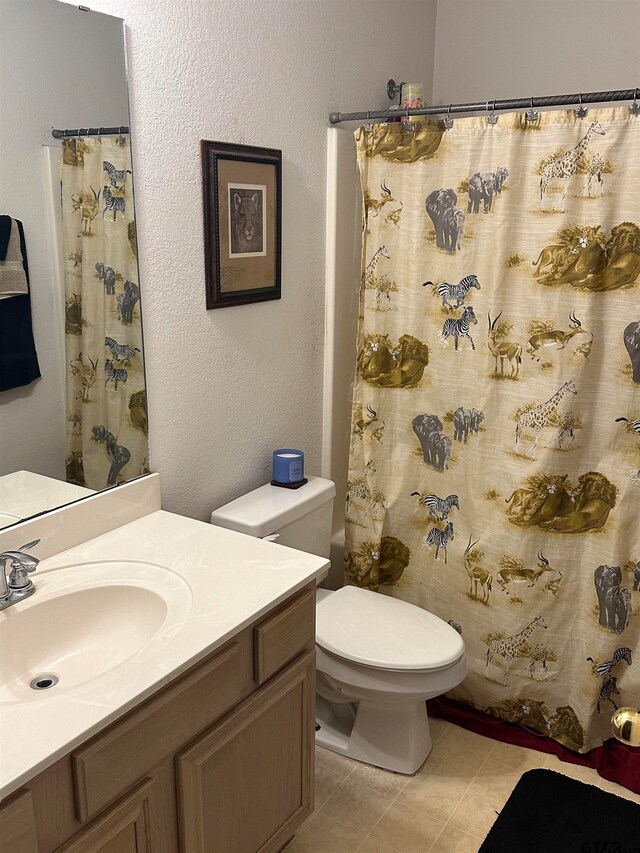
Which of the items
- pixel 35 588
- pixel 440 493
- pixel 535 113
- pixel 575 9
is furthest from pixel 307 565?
pixel 575 9

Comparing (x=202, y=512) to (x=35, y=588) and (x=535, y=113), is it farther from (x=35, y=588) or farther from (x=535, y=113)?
(x=535, y=113)

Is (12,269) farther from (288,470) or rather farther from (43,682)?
(288,470)

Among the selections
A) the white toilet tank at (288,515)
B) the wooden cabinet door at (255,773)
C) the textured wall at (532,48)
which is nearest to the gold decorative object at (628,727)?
the wooden cabinet door at (255,773)

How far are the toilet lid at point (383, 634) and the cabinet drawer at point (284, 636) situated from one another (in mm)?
372

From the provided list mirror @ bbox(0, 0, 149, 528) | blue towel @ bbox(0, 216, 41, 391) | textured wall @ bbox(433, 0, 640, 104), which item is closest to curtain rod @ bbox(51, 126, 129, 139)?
mirror @ bbox(0, 0, 149, 528)

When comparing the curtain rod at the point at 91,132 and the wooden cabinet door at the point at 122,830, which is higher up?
the curtain rod at the point at 91,132

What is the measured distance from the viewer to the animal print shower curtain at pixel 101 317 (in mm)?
1611

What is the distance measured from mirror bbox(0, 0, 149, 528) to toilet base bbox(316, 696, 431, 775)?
106 cm

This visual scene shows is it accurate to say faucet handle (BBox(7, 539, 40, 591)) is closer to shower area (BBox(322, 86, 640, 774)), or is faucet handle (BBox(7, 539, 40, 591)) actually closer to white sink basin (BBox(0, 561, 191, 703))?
white sink basin (BBox(0, 561, 191, 703))

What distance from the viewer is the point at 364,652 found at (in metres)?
2.03

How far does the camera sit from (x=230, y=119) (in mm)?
1967

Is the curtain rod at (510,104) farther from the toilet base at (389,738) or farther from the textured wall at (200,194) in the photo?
the toilet base at (389,738)

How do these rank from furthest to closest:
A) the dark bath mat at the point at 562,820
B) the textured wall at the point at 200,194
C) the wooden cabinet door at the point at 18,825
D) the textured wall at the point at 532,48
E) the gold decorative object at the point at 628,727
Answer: the textured wall at the point at 532,48
the dark bath mat at the point at 562,820
the textured wall at the point at 200,194
the wooden cabinet door at the point at 18,825
the gold decorative object at the point at 628,727

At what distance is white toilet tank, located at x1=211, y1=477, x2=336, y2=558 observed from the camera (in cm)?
205
